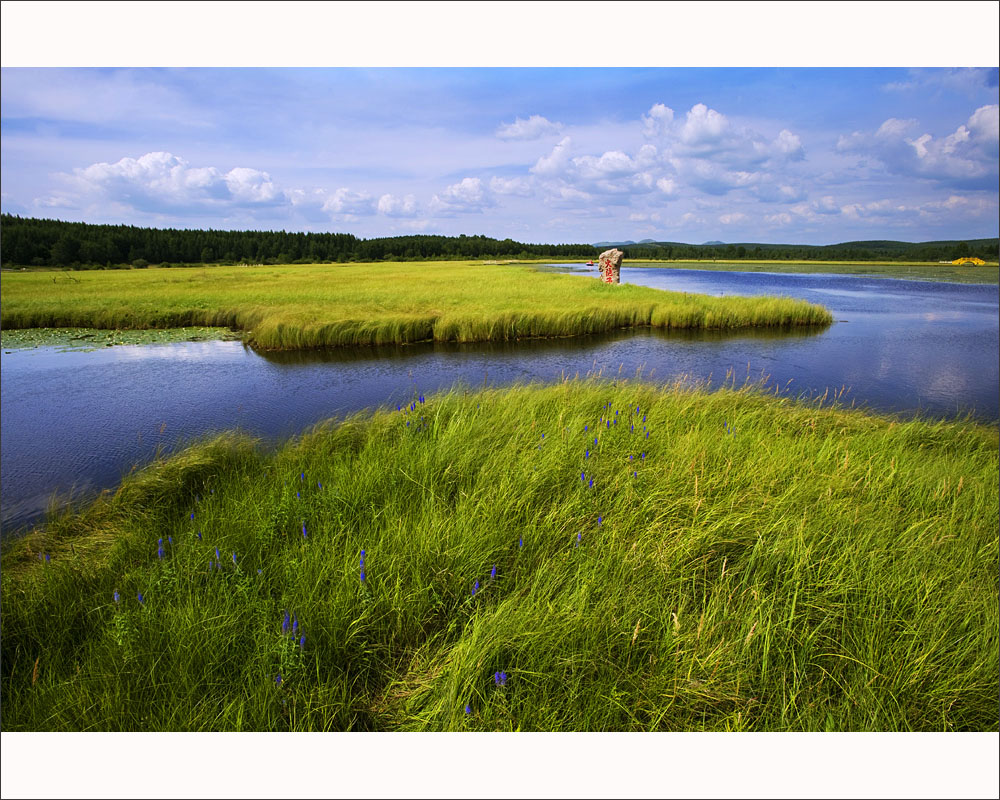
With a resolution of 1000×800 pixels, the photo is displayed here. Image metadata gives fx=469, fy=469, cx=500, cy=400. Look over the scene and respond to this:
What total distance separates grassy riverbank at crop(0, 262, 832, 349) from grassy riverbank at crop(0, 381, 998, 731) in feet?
37.8

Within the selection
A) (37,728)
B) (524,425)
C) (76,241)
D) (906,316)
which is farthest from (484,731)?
(76,241)

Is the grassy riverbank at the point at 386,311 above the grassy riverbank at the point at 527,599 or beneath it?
above

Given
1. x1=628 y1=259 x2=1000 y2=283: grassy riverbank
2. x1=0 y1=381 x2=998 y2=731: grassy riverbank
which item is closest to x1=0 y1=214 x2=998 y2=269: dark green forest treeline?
x1=628 y1=259 x2=1000 y2=283: grassy riverbank

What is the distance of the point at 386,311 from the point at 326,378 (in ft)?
23.8

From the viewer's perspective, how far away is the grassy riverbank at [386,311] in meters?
15.4

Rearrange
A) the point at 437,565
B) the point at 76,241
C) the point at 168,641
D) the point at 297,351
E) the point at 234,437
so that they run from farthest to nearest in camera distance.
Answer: the point at 76,241, the point at 297,351, the point at 234,437, the point at 437,565, the point at 168,641

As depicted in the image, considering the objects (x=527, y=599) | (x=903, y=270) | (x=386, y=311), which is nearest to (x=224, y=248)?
(x=386, y=311)

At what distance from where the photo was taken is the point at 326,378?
10.9m

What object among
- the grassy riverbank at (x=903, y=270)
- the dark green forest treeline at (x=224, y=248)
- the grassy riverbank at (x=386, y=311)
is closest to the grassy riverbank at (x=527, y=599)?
the grassy riverbank at (x=386, y=311)

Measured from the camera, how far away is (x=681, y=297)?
22.1 metres

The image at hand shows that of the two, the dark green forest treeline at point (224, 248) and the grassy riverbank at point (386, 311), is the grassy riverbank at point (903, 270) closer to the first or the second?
the dark green forest treeline at point (224, 248)

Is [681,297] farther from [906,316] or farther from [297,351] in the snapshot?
[297,351]

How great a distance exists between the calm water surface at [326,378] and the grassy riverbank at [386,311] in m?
1.19

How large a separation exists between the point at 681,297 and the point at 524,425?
19.5m
